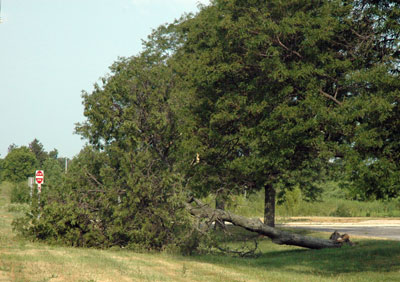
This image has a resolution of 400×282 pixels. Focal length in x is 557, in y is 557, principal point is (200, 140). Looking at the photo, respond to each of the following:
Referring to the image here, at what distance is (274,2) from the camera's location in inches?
632

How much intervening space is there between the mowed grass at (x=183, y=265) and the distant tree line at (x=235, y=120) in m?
1.43

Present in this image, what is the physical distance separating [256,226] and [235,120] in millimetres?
4045

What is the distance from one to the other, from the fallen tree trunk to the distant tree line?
125 cm

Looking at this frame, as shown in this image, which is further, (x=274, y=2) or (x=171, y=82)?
(x=171, y=82)

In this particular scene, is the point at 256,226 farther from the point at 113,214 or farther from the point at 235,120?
the point at 113,214

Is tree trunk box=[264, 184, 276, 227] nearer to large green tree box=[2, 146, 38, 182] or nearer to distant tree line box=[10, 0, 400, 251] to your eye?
distant tree line box=[10, 0, 400, 251]

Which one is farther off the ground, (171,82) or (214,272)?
(171,82)

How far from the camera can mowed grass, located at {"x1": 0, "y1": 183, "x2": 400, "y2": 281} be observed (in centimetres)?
1101

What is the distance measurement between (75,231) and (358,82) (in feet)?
30.1

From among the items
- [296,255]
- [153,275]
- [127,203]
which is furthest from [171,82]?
[153,275]

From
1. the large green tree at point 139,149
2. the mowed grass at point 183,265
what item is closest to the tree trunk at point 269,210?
the mowed grass at point 183,265

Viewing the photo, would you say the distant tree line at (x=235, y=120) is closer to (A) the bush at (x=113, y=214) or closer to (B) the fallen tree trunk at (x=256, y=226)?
(A) the bush at (x=113, y=214)

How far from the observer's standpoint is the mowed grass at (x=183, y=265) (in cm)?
1101

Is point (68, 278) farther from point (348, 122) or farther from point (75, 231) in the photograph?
point (348, 122)
